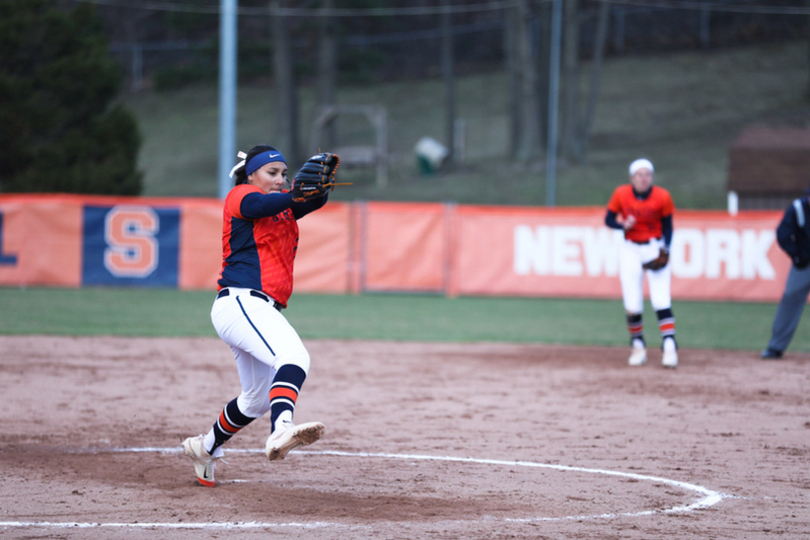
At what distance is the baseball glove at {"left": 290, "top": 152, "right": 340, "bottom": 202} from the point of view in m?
5.00

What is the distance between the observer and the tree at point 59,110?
24.1 m

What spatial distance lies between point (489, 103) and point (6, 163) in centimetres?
2953

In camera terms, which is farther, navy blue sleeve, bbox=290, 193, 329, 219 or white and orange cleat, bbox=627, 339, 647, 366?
white and orange cleat, bbox=627, 339, 647, 366

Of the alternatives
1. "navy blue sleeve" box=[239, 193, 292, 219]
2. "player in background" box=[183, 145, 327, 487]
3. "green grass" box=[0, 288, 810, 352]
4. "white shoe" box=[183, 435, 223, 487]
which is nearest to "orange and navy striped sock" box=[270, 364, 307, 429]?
"player in background" box=[183, 145, 327, 487]

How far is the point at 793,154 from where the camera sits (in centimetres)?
2655

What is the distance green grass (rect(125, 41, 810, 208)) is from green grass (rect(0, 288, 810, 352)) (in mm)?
14464

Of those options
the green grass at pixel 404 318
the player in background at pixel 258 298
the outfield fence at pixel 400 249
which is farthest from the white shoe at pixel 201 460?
the outfield fence at pixel 400 249

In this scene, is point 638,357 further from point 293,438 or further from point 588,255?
point 588,255

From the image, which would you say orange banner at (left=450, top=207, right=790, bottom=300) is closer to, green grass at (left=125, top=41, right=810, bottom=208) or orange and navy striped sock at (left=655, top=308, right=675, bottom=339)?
orange and navy striped sock at (left=655, top=308, right=675, bottom=339)

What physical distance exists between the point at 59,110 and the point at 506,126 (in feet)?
85.3

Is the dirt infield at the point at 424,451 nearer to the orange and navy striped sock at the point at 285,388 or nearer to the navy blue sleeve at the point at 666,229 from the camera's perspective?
the orange and navy striped sock at the point at 285,388

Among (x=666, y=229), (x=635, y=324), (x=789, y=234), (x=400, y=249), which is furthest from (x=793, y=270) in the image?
(x=400, y=249)

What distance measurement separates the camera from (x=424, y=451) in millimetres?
6574

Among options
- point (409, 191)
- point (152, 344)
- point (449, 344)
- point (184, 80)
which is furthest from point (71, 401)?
point (184, 80)
